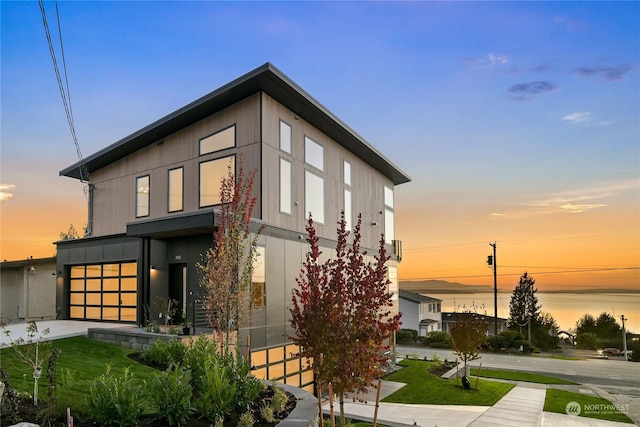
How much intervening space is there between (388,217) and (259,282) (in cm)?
1444

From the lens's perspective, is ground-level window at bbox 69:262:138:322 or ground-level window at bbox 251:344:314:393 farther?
ground-level window at bbox 69:262:138:322

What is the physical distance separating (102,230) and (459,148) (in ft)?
55.5

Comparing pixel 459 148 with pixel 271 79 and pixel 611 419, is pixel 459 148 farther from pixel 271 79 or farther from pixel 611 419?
pixel 611 419

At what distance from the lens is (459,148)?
2303 centimetres

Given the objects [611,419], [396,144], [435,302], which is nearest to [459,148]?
[396,144]

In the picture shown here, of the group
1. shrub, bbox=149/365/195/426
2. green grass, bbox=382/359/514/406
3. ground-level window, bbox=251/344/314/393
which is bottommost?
green grass, bbox=382/359/514/406

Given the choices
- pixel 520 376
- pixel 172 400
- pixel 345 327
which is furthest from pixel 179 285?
pixel 520 376

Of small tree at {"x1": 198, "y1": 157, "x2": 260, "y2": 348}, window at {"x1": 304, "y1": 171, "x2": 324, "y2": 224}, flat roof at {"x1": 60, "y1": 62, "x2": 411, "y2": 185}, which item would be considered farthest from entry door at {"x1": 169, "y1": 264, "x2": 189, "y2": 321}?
small tree at {"x1": 198, "y1": 157, "x2": 260, "y2": 348}

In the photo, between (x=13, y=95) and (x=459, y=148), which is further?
(x=459, y=148)

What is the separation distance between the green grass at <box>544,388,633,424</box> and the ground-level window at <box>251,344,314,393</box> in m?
8.59

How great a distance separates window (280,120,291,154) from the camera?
18156 mm

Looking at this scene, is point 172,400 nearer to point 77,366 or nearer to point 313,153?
point 77,366

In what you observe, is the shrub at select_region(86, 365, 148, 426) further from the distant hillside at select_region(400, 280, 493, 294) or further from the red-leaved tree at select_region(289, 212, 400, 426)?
the distant hillside at select_region(400, 280, 493, 294)

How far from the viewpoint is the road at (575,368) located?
1034 inches
